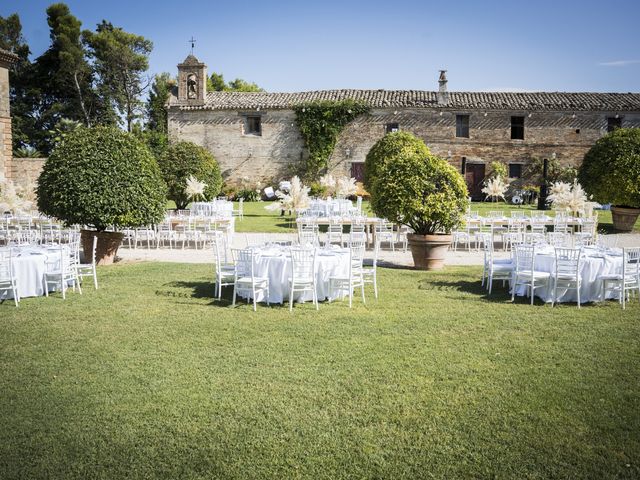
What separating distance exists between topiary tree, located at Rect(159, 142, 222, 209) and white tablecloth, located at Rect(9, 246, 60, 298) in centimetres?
1166

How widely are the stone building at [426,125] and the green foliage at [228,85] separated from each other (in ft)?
61.0

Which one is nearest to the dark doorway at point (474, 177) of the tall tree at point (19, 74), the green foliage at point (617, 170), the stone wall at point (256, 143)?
the stone wall at point (256, 143)

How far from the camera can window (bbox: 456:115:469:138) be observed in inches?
1379

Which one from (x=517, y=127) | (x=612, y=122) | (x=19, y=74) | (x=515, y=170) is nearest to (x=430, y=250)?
(x=515, y=170)

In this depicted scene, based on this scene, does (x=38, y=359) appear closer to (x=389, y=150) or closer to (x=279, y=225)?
(x=279, y=225)

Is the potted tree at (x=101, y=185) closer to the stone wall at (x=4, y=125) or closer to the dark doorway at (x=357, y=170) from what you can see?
the stone wall at (x=4, y=125)

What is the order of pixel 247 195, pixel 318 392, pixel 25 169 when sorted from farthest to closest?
pixel 247 195 < pixel 25 169 < pixel 318 392

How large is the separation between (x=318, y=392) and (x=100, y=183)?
8.30 m

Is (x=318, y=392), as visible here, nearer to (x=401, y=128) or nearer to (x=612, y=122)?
(x=401, y=128)

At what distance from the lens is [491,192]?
26.9 metres

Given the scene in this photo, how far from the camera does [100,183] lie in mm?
11898

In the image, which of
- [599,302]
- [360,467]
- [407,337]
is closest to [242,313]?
[407,337]

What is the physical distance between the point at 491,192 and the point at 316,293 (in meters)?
19.8

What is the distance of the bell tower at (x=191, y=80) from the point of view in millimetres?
35094
